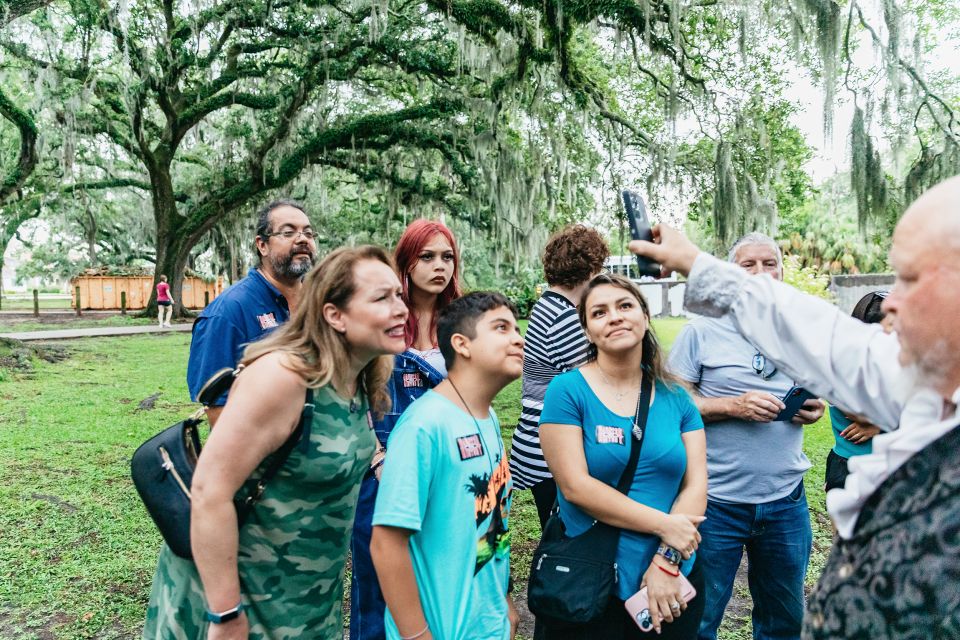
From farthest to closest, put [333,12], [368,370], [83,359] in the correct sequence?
1. [83,359]
2. [333,12]
3. [368,370]

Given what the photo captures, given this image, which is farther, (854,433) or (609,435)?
(854,433)

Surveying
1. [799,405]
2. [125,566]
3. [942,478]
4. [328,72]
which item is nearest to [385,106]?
[328,72]

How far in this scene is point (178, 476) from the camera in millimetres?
1597

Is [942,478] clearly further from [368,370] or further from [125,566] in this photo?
[125,566]

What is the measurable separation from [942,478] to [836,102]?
22.2 ft

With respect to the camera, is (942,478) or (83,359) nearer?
(942,478)

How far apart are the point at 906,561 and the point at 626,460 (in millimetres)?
1040

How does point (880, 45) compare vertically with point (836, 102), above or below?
above

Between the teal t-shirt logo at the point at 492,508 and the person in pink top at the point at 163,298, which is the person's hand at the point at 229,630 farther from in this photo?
the person in pink top at the point at 163,298

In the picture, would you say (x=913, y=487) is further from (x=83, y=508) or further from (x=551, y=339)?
(x=83, y=508)

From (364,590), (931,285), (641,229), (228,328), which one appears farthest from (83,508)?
(931,285)

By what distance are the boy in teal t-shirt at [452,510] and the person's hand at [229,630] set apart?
0.34 m

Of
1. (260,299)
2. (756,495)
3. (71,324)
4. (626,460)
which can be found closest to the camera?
(626,460)

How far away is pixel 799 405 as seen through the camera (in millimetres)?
2520
